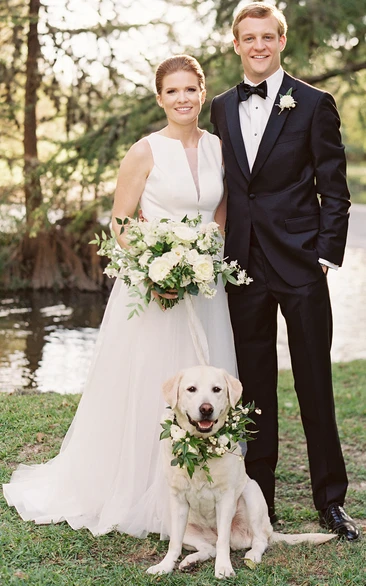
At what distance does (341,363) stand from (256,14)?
5.33 metres

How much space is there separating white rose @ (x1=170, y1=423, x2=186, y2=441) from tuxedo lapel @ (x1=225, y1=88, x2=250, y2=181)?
135 cm

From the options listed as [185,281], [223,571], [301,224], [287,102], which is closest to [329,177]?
[301,224]

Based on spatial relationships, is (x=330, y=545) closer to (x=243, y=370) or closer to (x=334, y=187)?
(x=243, y=370)

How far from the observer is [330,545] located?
3.81m

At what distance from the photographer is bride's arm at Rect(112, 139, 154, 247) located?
3924mm

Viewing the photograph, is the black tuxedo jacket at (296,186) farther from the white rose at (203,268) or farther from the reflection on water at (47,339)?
the reflection on water at (47,339)

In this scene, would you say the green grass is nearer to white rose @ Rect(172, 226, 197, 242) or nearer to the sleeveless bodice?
white rose @ Rect(172, 226, 197, 242)

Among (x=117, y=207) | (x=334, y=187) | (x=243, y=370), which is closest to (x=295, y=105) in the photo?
(x=334, y=187)

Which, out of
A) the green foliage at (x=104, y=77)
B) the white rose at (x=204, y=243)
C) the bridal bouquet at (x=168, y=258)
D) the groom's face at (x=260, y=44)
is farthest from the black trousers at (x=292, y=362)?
the green foliage at (x=104, y=77)

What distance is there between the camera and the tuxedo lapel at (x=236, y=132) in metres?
3.88

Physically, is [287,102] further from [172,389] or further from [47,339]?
[47,339]

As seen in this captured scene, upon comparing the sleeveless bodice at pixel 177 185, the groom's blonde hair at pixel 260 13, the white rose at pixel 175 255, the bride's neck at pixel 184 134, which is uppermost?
the groom's blonde hair at pixel 260 13

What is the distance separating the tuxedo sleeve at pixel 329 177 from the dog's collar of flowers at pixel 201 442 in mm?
1001

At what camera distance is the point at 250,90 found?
390 cm
